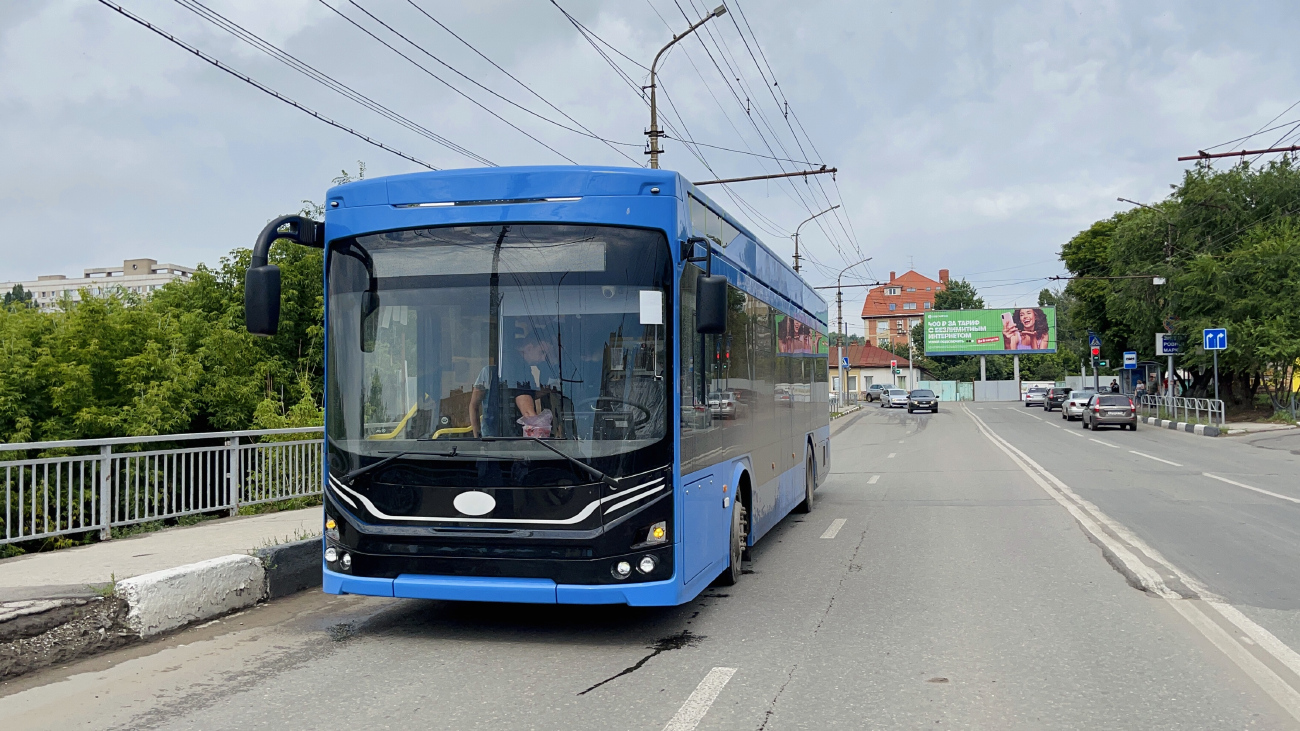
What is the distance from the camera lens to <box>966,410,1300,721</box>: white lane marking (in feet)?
17.4

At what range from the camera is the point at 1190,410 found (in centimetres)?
4075

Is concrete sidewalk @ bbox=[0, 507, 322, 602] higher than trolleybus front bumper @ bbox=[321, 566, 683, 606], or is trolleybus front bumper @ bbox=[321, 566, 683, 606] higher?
trolleybus front bumper @ bbox=[321, 566, 683, 606]

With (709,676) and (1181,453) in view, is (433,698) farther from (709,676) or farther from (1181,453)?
(1181,453)

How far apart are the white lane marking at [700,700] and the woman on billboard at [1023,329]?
84053 mm

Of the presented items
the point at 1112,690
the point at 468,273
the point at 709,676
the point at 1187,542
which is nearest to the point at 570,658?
the point at 709,676

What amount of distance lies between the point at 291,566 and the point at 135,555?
52.4 inches

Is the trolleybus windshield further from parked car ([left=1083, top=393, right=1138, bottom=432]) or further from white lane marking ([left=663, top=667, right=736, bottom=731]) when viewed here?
parked car ([left=1083, top=393, right=1138, bottom=432])

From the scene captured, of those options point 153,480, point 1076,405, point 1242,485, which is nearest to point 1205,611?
point 153,480

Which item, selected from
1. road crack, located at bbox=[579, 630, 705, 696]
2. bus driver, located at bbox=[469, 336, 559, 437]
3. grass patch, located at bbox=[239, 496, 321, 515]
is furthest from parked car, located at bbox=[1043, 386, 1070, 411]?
bus driver, located at bbox=[469, 336, 559, 437]

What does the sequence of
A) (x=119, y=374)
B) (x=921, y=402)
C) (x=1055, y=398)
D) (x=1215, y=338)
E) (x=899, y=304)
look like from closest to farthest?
(x=119, y=374) → (x=1215, y=338) → (x=921, y=402) → (x=1055, y=398) → (x=899, y=304)

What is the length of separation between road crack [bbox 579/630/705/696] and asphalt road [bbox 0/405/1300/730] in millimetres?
25

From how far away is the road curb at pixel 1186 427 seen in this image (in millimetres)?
33344

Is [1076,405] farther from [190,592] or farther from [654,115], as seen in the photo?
[190,592]

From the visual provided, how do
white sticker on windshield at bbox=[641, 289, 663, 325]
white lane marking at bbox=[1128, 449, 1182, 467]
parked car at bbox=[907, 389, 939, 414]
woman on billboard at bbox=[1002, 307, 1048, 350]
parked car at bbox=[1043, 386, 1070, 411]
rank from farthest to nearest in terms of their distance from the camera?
woman on billboard at bbox=[1002, 307, 1048, 350] → parked car at bbox=[1043, 386, 1070, 411] → parked car at bbox=[907, 389, 939, 414] → white lane marking at bbox=[1128, 449, 1182, 467] → white sticker on windshield at bbox=[641, 289, 663, 325]
